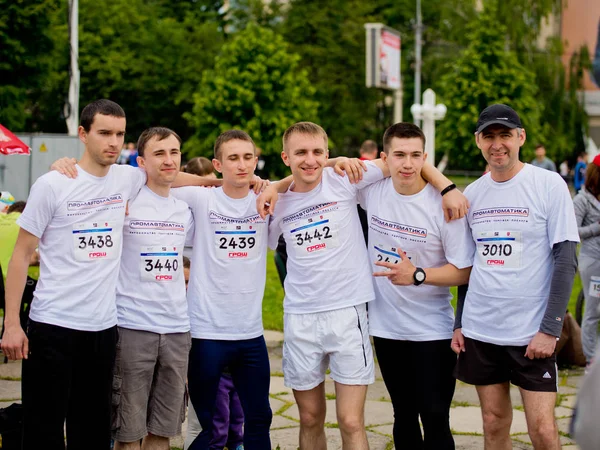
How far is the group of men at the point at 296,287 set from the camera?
440 centimetres

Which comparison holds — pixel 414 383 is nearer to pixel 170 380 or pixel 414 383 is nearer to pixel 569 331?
pixel 170 380

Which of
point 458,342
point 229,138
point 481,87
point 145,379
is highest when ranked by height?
point 481,87

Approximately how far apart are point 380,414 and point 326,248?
2.35m

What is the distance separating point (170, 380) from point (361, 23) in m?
42.0

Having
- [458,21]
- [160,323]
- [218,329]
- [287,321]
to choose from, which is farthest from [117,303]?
[458,21]

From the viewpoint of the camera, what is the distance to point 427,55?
49750mm

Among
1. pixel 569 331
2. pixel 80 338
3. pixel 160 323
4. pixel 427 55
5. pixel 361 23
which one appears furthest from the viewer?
pixel 427 55

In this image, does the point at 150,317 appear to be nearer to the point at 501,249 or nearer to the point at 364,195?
the point at 364,195

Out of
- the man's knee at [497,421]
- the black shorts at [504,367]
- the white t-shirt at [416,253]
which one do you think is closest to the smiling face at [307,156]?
the white t-shirt at [416,253]

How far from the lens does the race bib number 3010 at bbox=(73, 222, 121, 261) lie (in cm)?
443

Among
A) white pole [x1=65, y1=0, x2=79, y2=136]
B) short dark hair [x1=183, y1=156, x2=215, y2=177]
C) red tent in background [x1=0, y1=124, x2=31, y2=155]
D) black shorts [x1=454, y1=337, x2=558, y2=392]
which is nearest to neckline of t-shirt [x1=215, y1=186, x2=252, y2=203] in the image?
black shorts [x1=454, y1=337, x2=558, y2=392]

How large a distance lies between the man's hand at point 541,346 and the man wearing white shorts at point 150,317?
192cm

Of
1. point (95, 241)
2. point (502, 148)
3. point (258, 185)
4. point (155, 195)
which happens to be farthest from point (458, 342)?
point (95, 241)

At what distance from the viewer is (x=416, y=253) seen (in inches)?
188
